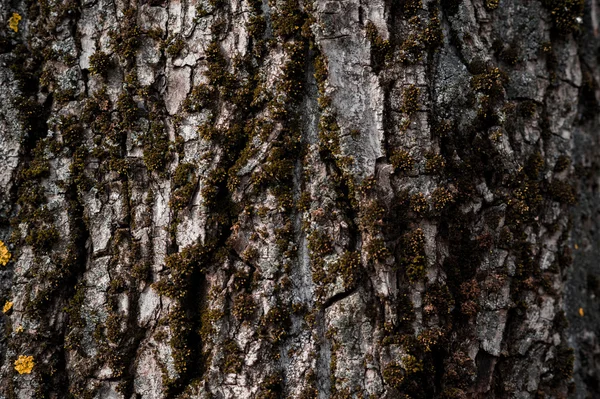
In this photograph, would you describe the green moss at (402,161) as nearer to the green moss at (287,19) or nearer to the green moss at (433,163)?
the green moss at (433,163)

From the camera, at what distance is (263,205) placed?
4812mm

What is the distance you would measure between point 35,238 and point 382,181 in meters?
3.47

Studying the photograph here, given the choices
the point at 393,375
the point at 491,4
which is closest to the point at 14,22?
the point at 491,4

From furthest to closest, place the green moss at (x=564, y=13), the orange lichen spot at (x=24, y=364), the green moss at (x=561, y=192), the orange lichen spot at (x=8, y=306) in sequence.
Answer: the green moss at (x=564, y=13), the green moss at (x=561, y=192), the orange lichen spot at (x=8, y=306), the orange lichen spot at (x=24, y=364)

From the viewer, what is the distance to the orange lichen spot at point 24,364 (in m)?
4.95

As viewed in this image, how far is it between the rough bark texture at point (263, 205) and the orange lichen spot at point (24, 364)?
0.04 m

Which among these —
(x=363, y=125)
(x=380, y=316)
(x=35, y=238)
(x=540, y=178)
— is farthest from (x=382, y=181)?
(x=35, y=238)

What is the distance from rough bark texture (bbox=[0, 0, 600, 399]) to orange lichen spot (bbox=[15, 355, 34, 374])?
45 millimetres

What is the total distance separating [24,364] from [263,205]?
109 inches

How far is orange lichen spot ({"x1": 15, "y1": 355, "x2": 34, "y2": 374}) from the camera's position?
16.2 feet

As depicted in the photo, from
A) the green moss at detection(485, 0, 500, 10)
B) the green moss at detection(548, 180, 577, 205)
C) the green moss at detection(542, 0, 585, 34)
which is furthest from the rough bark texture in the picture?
the green moss at detection(542, 0, 585, 34)

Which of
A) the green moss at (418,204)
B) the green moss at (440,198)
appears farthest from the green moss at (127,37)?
the green moss at (440,198)

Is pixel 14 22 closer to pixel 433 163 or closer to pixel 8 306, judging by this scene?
pixel 8 306

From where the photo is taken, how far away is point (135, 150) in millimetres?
5102
